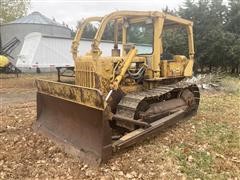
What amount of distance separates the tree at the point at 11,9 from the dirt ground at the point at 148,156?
1262 inches

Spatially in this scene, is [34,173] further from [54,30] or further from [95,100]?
[54,30]

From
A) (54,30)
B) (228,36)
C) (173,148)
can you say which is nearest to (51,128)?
(173,148)

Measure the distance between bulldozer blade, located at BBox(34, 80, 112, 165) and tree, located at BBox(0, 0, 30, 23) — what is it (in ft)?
107

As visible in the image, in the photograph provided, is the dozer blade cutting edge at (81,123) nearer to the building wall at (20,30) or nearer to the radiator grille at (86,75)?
the radiator grille at (86,75)

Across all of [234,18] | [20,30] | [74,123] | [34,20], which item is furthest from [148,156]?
[34,20]

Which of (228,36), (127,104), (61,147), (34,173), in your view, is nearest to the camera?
(34,173)

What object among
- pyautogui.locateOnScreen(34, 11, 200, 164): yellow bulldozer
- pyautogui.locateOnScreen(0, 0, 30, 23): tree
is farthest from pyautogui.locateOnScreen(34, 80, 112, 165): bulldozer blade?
pyautogui.locateOnScreen(0, 0, 30, 23): tree

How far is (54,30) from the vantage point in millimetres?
24562

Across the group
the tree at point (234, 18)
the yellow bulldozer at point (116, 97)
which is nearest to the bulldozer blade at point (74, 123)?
the yellow bulldozer at point (116, 97)

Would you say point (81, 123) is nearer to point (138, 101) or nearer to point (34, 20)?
point (138, 101)

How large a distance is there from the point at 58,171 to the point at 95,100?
43.9 inches

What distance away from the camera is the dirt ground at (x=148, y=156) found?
13.9 feet

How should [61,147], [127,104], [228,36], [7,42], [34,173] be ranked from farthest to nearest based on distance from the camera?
[7,42], [228,36], [127,104], [61,147], [34,173]

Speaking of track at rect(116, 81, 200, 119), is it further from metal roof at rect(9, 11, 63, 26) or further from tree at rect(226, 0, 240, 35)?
metal roof at rect(9, 11, 63, 26)
